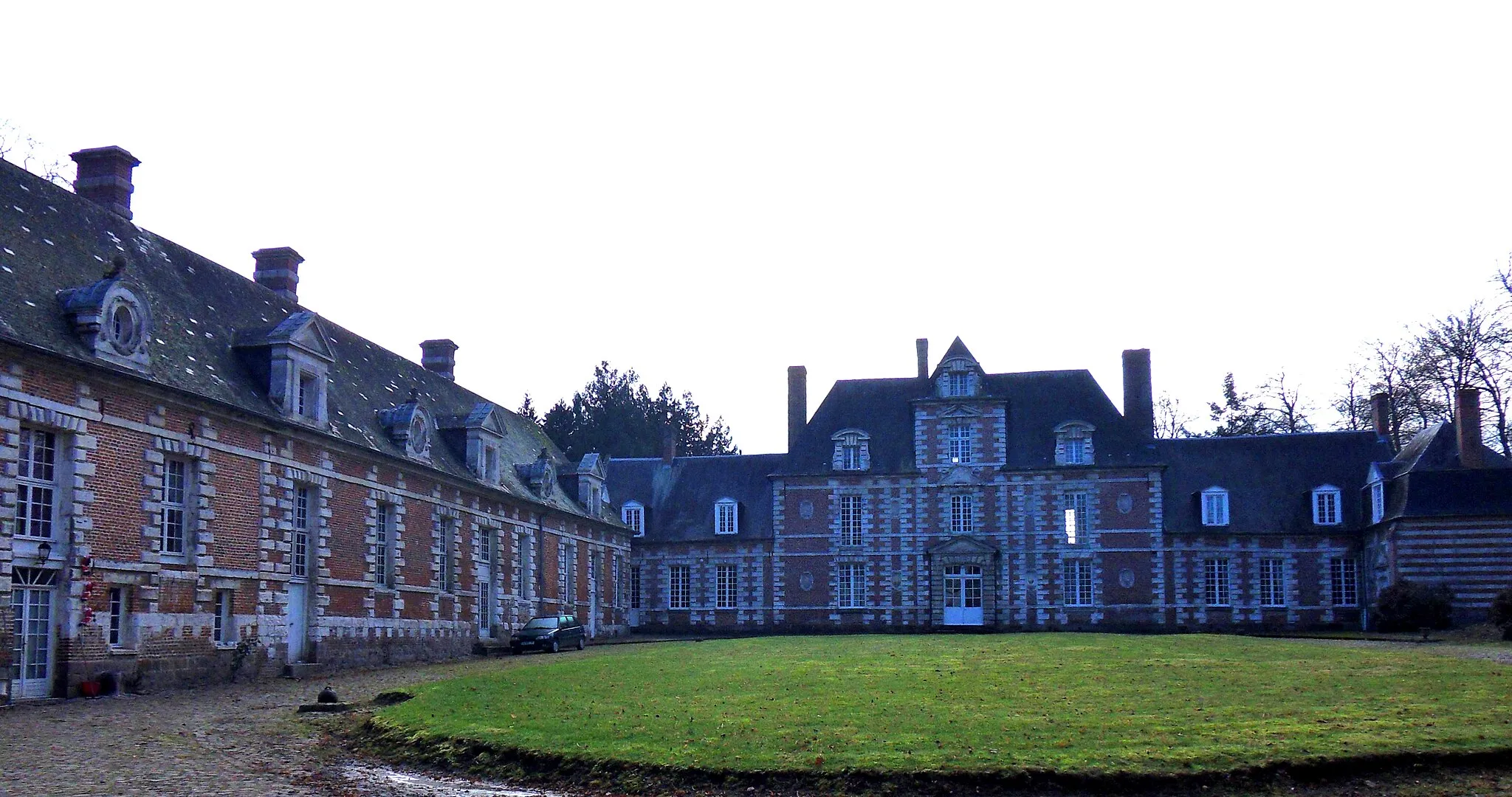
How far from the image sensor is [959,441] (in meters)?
51.6

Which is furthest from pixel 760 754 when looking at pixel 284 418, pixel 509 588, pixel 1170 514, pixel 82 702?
pixel 1170 514

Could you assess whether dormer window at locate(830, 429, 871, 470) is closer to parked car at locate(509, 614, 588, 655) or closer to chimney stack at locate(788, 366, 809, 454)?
chimney stack at locate(788, 366, 809, 454)

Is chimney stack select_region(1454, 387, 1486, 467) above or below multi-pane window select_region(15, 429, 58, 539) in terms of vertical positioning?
above

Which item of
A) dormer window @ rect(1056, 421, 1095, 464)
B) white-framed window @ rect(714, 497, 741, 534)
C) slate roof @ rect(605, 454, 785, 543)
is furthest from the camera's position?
slate roof @ rect(605, 454, 785, 543)

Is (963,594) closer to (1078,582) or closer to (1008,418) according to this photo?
(1078,582)

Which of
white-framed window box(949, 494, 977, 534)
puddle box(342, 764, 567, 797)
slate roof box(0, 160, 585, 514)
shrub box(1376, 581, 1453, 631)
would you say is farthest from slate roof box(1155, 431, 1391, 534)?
puddle box(342, 764, 567, 797)

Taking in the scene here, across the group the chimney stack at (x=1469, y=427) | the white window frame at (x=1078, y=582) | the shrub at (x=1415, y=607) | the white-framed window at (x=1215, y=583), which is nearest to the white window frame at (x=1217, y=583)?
the white-framed window at (x=1215, y=583)

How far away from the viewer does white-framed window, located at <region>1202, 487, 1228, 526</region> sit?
49469mm

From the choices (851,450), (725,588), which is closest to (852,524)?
(851,450)

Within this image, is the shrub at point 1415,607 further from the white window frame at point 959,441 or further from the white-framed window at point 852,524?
the white-framed window at point 852,524

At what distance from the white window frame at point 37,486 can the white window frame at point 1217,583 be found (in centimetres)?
3963

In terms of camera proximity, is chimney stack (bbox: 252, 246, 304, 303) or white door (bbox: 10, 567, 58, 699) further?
chimney stack (bbox: 252, 246, 304, 303)

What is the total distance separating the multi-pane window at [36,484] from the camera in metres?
20.1

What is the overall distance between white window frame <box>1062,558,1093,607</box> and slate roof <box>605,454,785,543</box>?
11.5 meters
